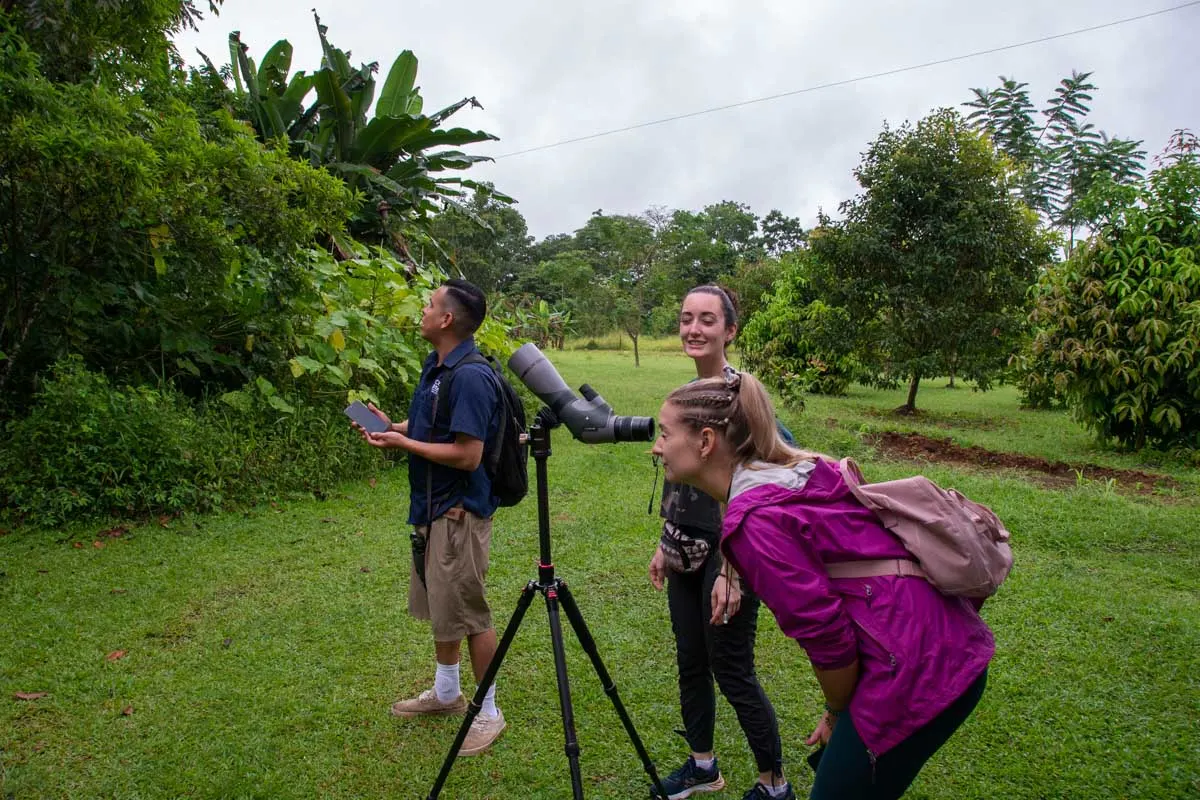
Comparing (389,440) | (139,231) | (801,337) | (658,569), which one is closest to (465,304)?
(389,440)

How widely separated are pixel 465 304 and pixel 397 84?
8612 mm

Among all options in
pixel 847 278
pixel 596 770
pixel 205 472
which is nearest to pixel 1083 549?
pixel 596 770

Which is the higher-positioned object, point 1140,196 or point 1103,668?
point 1140,196

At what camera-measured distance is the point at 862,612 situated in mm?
1640

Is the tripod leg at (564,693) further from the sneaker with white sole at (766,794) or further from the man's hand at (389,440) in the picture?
the man's hand at (389,440)

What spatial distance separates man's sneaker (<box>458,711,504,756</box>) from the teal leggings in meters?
1.61

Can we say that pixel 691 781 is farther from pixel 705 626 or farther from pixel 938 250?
pixel 938 250

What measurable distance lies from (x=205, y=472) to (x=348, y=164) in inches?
183

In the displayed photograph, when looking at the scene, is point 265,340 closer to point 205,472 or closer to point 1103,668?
point 205,472

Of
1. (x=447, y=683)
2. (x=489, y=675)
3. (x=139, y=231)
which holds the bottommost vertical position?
(x=447, y=683)

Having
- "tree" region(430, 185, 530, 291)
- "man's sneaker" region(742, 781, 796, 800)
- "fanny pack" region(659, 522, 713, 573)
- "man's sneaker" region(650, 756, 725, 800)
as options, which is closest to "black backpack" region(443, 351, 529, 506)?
"fanny pack" region(659, 522, 713, 573)

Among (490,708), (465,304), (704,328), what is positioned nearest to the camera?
(704,328)

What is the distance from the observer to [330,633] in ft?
13.1

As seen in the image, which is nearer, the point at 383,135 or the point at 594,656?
the point at 594,656
